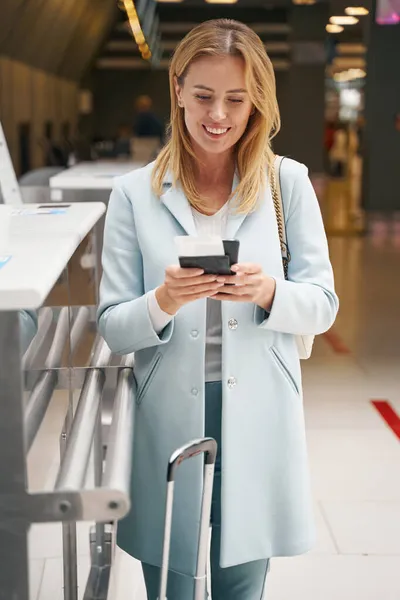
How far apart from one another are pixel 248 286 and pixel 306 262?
9.3 inches

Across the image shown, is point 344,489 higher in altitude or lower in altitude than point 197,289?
lower

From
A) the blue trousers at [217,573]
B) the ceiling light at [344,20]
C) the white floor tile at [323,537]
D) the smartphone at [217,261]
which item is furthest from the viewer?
the ceiling light at [344,20]

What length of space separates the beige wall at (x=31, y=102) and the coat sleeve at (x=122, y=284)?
11.7 m

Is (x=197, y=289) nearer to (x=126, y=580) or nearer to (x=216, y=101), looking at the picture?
(x=216, y=101)

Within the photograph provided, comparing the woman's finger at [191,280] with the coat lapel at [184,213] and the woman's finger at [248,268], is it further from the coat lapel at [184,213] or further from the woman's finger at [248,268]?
the coat lapel at [184,213]

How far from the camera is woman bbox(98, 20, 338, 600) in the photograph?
188cm

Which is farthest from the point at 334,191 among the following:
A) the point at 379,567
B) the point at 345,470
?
the point at 379,567

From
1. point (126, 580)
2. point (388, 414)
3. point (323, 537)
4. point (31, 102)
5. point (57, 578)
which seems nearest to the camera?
point (57, 578)

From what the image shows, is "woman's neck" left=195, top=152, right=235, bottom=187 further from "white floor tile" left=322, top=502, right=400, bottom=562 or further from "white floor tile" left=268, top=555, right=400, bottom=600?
"white floor tile" left=322, top=502, right=400, bottom=562

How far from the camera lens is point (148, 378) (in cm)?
196

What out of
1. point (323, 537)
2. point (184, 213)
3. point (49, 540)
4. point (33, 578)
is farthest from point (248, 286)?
point (323, 537)

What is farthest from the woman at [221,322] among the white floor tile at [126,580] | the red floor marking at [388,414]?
the red floor marking at [388,414]

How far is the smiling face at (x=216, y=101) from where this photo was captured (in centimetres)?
184

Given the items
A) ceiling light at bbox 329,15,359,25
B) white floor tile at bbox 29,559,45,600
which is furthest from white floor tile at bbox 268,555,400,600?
ceiling light at bbox 329,15,359,25
